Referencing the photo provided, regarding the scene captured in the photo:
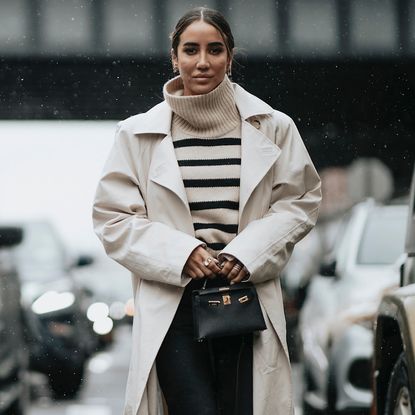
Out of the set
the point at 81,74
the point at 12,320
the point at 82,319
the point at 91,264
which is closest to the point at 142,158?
the point at 81,74

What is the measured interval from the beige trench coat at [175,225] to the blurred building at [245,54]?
234cm

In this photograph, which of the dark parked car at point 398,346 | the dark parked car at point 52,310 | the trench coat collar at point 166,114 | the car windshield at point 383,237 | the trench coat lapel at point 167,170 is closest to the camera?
the trench coat lapel at point 167,170

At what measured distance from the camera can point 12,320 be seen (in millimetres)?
8781

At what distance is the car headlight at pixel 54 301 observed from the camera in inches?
460

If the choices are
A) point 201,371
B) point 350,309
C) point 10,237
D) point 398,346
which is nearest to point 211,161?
point 201,371

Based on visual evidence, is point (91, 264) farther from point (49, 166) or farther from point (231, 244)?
point (231, 244)

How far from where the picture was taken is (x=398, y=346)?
5758 millimetres

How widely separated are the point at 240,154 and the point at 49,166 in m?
6.86

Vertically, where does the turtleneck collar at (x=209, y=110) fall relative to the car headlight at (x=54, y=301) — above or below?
above

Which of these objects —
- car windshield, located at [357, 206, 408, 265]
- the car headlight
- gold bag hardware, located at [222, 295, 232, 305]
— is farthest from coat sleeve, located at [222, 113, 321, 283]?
the car headlight

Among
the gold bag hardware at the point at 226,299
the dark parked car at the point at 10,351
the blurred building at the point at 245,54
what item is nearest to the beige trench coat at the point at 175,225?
the gold bag hardware at the point at 226,299

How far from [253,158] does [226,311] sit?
0.52m

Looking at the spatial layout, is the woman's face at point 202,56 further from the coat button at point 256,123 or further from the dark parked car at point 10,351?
the dark parked car at point 10,351

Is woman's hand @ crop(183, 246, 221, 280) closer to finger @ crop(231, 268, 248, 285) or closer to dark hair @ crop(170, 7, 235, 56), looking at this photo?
finger @ crop(231, 268, 248, 285)
